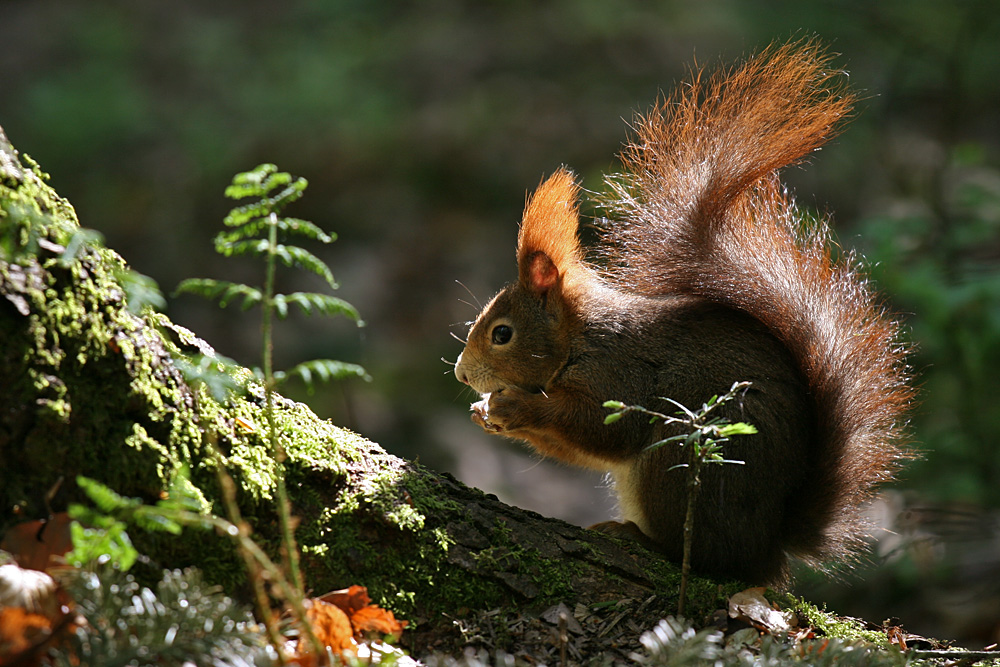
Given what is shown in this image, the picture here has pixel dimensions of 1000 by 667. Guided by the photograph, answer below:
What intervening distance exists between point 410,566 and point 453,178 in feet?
17.7

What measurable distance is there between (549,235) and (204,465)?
1.51m

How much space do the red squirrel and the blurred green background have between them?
198 centimetres

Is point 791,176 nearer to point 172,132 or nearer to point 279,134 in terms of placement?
point 279,134

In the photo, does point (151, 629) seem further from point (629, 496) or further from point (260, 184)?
point (629, 496)

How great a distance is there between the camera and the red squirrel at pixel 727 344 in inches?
81.4

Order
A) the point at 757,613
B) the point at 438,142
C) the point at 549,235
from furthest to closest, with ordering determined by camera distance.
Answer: the point at 438,142 → the point at 549,235 → the point at 757,613

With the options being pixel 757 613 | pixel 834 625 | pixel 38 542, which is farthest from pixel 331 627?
pixel 834 625

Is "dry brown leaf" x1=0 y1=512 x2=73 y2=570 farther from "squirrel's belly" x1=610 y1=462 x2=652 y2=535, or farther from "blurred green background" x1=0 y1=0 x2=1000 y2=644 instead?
"blurred green background" x1=0 y1=0 x2=1000 y2=644

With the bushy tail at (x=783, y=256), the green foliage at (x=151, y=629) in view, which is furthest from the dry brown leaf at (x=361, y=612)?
the bushy tail at (x=783, y=256)

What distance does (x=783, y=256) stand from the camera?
2.26 meters

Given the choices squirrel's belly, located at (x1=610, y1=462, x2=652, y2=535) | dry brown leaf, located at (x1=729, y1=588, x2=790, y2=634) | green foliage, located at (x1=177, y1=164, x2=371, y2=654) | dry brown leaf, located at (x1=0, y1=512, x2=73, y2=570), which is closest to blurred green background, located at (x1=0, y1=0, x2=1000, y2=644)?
squirrel's belly, located at (x1=610, y1=462, x2=652, y2=535)

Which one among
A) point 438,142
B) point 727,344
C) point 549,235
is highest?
point 438,142

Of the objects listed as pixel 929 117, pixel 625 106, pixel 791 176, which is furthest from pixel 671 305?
pixel 929 117

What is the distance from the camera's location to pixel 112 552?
95cm
